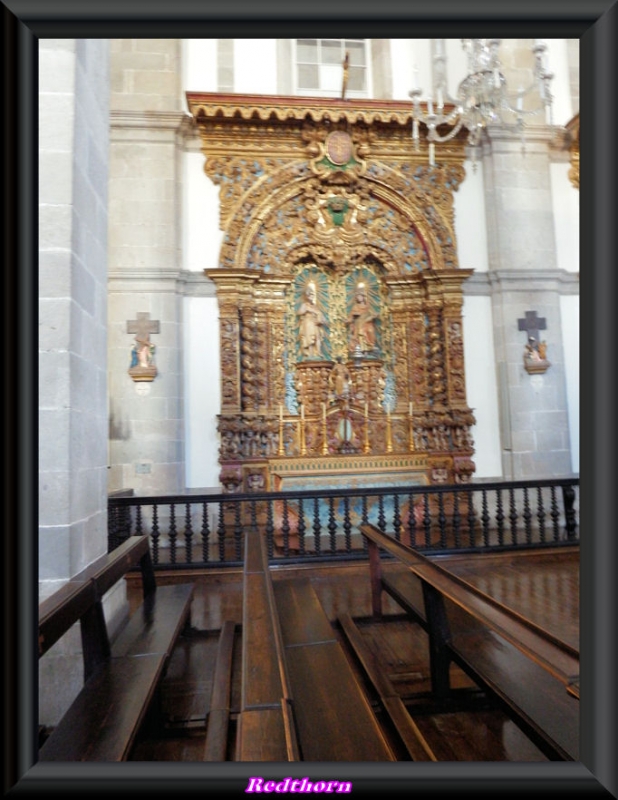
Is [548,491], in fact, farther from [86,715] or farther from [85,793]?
[85,793]

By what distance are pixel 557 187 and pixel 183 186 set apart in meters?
6.12

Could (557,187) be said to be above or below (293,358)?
above

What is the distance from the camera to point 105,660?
2.17 meters

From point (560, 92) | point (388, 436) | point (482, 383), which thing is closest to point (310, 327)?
point (388, 436)

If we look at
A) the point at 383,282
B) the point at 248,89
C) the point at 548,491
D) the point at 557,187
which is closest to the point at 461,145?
the point at 557,187

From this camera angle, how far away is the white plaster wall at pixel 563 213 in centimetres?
795

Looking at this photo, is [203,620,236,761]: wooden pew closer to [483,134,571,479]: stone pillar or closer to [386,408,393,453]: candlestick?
[386,408,393,453]: candlestick

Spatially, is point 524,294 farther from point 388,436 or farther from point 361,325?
point 388,436

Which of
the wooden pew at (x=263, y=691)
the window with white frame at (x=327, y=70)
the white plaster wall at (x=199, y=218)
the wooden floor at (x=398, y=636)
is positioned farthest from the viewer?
the window with white frame at (x=327, y=70)

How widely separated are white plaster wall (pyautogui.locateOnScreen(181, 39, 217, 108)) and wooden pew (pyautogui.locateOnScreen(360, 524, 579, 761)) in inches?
309

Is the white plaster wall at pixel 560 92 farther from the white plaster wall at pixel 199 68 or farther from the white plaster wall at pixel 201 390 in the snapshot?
the white plaster wall at pixel 201 390

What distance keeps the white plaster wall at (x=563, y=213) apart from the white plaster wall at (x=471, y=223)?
1164mm
